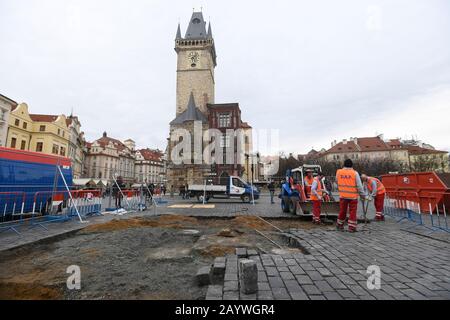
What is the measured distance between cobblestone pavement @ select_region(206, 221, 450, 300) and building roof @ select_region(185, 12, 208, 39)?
52482mm

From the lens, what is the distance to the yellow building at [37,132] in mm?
34094

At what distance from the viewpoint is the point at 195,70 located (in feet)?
155

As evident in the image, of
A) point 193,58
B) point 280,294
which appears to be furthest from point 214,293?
point 193,58

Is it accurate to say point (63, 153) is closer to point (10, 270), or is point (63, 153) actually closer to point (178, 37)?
point (178, 37)

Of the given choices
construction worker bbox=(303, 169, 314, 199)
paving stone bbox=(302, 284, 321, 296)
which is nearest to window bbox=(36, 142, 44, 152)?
construction worker bbox=(303, 169, 314, 199)

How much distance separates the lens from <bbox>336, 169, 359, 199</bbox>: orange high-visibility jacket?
21.0 ft

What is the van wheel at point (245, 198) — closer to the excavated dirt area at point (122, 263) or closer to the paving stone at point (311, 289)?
the excavated dirt area at point (122, 263)

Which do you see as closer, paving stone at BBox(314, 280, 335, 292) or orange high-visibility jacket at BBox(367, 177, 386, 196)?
paving stone at BBox(314, 280, 335, 292)

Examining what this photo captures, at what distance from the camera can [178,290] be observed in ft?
9.41

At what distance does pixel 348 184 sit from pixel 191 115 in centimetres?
3995

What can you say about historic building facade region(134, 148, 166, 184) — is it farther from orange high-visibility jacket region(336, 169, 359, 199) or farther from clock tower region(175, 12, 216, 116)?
orange high-visibility jacket region(336, 169, 359, 199)

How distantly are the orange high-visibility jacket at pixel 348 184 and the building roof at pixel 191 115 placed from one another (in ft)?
125
